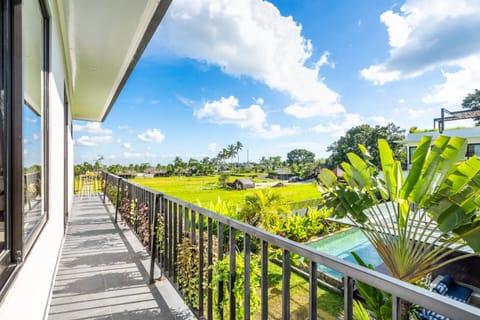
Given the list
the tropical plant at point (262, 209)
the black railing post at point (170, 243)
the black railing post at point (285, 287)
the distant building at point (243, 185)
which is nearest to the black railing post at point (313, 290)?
the black railing post at point (285, 287)

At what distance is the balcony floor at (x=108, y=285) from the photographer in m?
2.15

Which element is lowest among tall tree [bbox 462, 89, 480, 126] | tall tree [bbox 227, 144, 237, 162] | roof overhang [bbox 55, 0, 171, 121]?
roof overhang [bbox 55, 0, 171, 121]

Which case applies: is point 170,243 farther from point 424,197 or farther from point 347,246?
point 347,246

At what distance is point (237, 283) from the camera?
1495 millimetres

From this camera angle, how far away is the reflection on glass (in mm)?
1528

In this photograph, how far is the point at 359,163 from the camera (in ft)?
11.2

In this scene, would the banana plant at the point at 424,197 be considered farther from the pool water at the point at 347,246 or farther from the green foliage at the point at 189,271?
the pool water at the point at 347,246

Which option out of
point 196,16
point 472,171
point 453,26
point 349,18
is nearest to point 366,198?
point 472,171

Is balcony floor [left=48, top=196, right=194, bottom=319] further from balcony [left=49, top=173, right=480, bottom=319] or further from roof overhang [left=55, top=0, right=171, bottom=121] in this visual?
roof overhang [left=55, top=0, right=171, bottom=121]

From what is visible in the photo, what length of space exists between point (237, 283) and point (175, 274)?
39.0 inches

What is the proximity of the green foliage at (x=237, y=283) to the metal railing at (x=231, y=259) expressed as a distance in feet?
0.08

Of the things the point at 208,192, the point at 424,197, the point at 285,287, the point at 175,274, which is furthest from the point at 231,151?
the point at 285,287

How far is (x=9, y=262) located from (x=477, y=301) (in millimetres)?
6801

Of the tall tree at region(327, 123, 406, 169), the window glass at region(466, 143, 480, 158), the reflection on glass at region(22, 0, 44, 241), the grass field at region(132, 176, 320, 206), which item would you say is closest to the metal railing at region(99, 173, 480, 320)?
the reflection on glass at region(22, 0, 44, 241)
